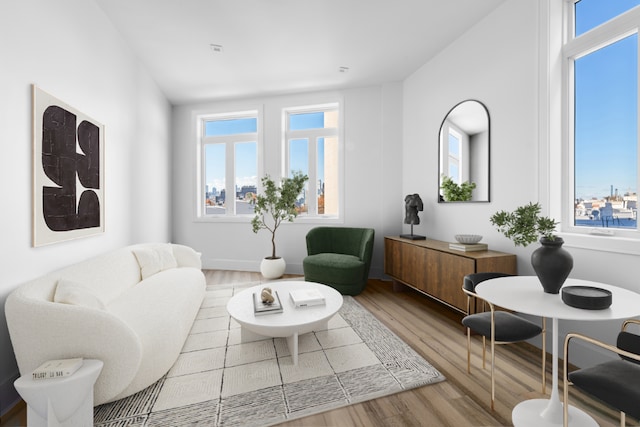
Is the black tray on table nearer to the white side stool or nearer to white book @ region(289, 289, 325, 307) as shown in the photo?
white book @ region(289, 289, 325, 307)

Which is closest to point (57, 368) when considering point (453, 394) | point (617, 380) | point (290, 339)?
point (290, 339)

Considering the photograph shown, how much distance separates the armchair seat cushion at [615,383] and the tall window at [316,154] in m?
3.94

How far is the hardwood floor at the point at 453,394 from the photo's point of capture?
1632mm

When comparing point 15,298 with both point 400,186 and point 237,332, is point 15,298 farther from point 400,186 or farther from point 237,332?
point 400,186

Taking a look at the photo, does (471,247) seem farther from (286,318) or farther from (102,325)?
(102,325)

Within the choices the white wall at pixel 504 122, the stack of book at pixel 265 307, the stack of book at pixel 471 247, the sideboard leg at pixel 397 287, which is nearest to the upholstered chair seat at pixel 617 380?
the white wall at pixel 504 122

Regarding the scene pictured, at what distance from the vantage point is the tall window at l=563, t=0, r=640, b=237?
2057mm

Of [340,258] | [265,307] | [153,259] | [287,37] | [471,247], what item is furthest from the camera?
[340,258]

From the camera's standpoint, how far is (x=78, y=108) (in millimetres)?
2730

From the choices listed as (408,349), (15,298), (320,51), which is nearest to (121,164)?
(15,298)

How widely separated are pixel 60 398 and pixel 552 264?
2564mm

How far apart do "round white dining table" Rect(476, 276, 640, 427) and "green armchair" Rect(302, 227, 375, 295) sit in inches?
82.7

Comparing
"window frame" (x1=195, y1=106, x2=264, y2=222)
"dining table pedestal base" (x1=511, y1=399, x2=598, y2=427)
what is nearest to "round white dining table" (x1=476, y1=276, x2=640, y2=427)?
"dining table pedestal base" (x1=511, y1=399, x2=598, y2=427)

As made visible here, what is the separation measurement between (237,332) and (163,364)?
0.82m
